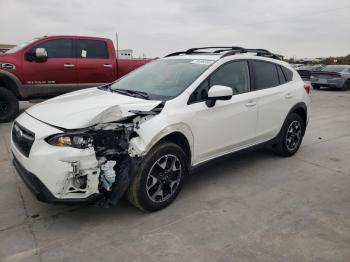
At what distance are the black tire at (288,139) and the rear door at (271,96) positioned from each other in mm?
169

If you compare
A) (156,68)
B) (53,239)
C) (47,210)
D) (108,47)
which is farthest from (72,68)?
(53,239)

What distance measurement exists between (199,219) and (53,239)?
1.39 meters

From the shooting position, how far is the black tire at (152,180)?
331 cm

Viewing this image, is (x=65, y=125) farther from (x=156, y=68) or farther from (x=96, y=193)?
(x=156, y=68)

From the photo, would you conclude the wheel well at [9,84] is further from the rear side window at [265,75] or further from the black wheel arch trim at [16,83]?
the rear side window at [265,75]

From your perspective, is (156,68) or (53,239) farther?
(156,68)

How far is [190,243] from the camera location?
3045 millimetres

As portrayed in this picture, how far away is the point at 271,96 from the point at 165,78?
160 cm

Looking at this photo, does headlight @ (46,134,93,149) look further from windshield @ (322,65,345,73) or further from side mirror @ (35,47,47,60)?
windshield @ (322,65,345,73)

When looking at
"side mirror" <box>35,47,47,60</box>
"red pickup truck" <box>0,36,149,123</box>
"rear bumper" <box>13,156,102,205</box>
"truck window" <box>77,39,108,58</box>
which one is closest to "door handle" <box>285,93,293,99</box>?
"rear bumper" <box>13,156,102,205</box>

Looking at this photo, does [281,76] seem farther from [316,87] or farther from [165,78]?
[316,87]

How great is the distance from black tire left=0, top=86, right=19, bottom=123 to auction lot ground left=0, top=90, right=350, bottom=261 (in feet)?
10.4

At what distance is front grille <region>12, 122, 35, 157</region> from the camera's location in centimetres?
313

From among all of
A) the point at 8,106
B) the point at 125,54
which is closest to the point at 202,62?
the point at 8,106
